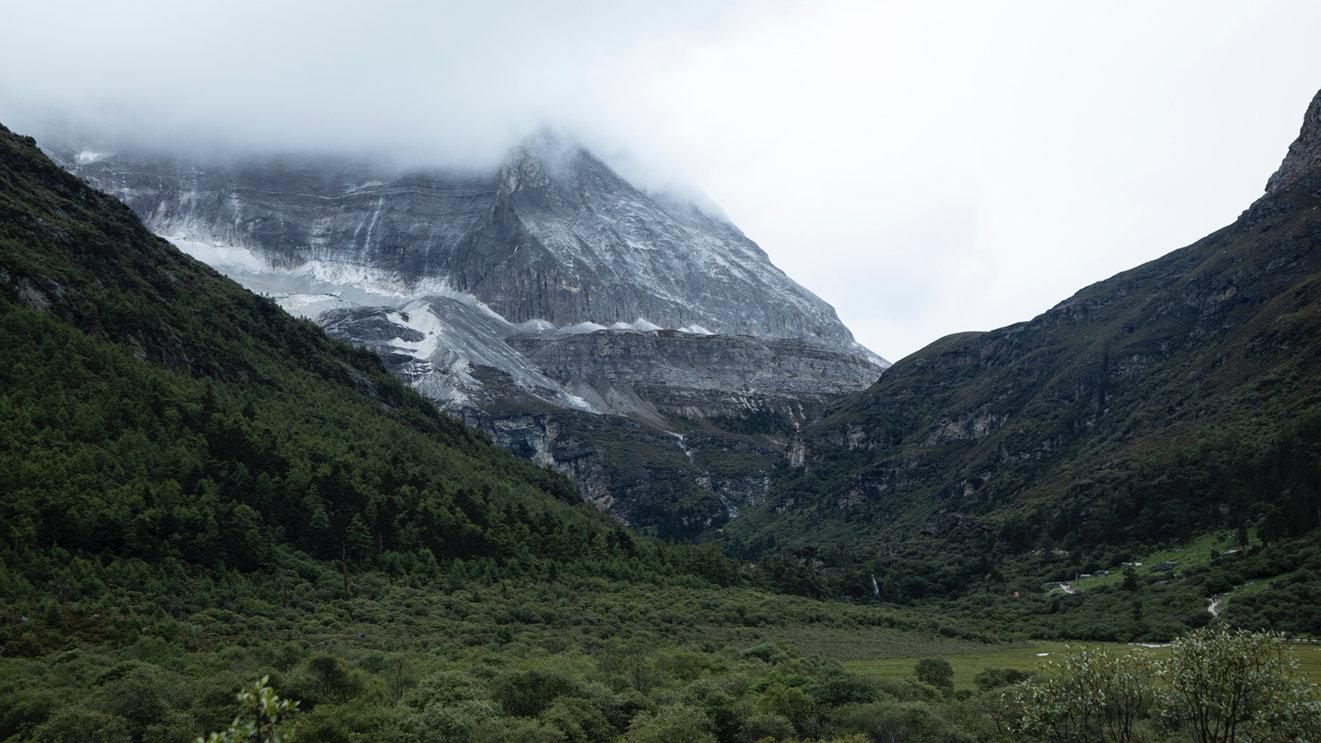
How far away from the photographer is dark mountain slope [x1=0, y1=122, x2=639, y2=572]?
308 ft

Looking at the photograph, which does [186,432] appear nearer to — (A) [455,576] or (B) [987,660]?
(A) [455,576]

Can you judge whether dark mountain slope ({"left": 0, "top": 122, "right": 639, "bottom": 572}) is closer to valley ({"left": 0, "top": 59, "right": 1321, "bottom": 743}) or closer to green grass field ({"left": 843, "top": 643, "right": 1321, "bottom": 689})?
valley ({"left": 0, "top": 59, "right": 1321, "bottom": 743})

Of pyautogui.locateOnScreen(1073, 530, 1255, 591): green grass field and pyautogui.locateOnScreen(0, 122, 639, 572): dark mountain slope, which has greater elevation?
pyautogui.locateOnScreen(0, 122, 639, 572): dark mountain slope

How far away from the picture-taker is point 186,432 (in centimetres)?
11469

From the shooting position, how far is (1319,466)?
5305 inches

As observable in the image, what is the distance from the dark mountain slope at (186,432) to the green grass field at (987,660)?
57309 millimetres

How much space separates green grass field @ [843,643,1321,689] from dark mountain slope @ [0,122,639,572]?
5731 centimetres

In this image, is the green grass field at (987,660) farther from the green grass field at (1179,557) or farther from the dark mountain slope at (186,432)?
the dark mountain slope at (186,432)

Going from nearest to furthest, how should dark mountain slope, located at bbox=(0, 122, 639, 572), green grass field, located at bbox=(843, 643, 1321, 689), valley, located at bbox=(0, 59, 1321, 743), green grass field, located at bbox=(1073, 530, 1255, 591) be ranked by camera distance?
1. valley, located at bbox=(0, 59, 1321, 743)
2. green grass field, located at bbox=(843, 643, 1321, 689)
3. dark mountain slope, located at bbox=(0, 122, 639, 572)
4. green grass field, located at bbox=(1073, 530, 1255, 591)

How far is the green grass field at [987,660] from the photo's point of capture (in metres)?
82.8

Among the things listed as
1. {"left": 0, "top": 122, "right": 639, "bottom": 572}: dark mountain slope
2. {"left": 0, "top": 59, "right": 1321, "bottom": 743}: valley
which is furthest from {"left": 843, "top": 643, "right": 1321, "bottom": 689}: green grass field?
{"left": 0, "top": 122, "right": 639, "bottom": 572}: dark mountain slope

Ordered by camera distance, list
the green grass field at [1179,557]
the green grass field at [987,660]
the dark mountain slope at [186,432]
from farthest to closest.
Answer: the green grass field at [1179,557]
the dark mountain slope at [186,432]
the green grass field at [987,660]

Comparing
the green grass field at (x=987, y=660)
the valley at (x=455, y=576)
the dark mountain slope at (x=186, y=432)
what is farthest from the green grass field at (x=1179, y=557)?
the dark mountain slope at (x=186, y=432)

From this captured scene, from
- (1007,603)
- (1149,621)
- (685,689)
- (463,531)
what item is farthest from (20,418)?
(1007,603)
